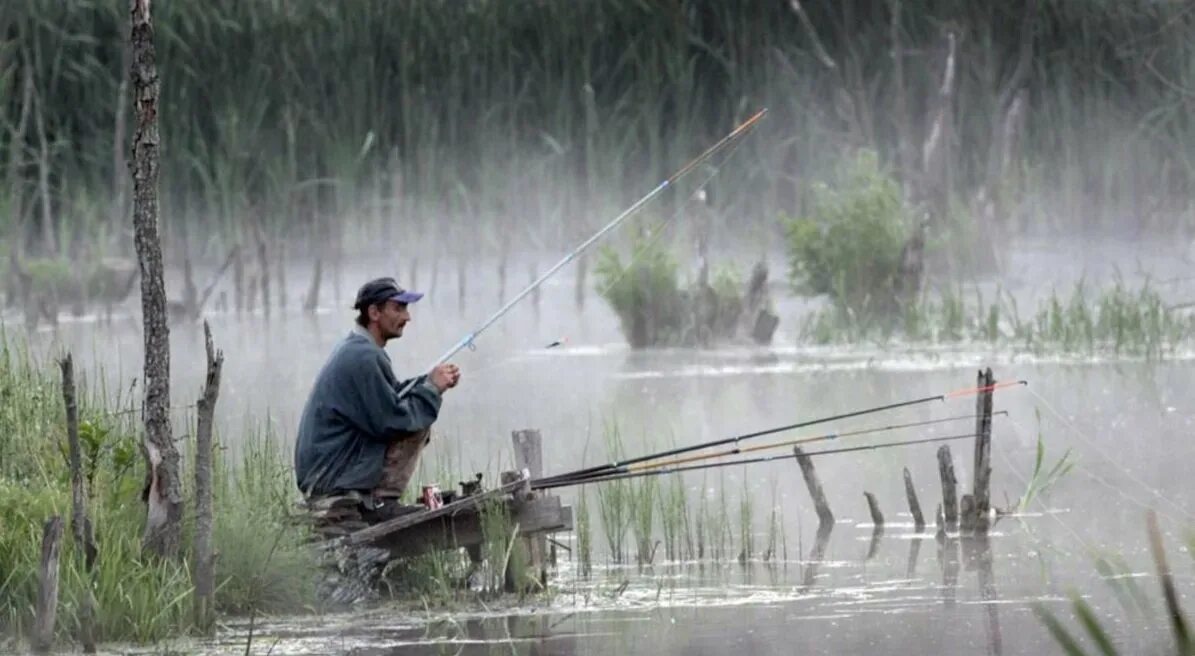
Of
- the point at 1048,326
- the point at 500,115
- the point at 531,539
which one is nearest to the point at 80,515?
the point at 531,539

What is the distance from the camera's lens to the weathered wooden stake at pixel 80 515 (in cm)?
830

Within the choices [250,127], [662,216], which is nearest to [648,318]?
[662,216]

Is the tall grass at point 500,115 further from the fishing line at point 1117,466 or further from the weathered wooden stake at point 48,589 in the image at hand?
the weathered wooden stake at point 48,589

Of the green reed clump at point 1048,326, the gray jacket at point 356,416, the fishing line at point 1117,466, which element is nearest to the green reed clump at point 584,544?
the gray jacket at point 356,416

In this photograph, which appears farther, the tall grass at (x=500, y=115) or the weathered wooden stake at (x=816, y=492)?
the tall grass at (x=500, y=115)

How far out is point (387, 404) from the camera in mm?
9664

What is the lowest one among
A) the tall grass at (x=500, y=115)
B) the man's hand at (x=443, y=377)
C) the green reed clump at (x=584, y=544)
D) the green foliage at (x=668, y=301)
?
the green reed clump at (x=584, y=544)

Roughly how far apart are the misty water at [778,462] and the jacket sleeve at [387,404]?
0.69m

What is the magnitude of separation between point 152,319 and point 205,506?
73 centimetres

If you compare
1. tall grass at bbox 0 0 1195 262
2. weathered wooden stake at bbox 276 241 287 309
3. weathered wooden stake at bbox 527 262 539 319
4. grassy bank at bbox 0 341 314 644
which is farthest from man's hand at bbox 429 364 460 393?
weathered wooden stake at bbox 527 262 539 319

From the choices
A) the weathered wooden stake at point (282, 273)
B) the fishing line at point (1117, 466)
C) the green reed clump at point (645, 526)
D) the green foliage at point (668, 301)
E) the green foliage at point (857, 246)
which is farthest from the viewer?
the weathered wooden stake at point (282, 273)

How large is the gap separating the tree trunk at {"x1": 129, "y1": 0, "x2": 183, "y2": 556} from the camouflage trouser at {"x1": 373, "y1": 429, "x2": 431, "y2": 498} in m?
1.06

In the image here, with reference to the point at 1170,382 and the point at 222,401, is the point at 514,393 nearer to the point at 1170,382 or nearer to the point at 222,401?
the point at 222,401

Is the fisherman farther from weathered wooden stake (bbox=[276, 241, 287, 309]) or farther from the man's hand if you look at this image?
weathered wooden stake (bbox=[276, 241, 287, 309])
